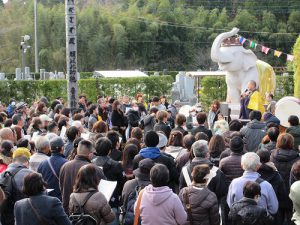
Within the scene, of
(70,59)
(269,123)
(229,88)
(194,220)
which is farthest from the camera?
(229,88)

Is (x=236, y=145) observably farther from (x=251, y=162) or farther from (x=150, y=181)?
(x=150, y=181)

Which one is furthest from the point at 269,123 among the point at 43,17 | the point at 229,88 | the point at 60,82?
the point at 43,17

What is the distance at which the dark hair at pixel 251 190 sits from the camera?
6.36 meters

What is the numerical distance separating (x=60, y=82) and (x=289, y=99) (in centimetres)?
1415

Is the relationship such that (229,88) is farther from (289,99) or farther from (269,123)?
(269,123)

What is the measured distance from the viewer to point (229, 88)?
2114 cm

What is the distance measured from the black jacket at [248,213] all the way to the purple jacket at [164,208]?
1.69 feet

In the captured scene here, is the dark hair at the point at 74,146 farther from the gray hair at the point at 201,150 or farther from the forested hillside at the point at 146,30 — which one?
the forested hillside at the point at 146,30

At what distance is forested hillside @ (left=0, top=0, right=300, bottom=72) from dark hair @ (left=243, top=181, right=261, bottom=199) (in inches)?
1899

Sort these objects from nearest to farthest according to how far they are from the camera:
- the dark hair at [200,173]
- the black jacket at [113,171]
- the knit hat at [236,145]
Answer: the dark hair at [200,173], the black jacket at [113,171], the knit hat at [236,145]

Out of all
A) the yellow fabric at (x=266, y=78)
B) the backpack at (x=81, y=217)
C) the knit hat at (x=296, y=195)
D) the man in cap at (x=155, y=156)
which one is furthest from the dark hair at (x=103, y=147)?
the yellow fabric at (x=266, y=78)

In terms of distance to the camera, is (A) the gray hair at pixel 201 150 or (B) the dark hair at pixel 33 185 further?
(A) the gray hair at pixel 201 150

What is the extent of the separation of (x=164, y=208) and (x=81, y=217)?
80cm

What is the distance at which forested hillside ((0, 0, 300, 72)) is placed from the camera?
54875 mm
